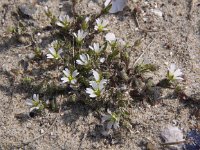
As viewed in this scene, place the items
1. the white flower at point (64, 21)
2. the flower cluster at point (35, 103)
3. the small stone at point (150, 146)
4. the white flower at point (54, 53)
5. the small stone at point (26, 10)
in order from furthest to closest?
the small stone at point (26, 10) → the white flower at point (64, 21) → the white flower at point (54, 53) → the flower cluster at point (35, 103) → the small stone at point (150, 146)

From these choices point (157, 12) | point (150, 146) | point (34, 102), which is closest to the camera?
point (150, 146)

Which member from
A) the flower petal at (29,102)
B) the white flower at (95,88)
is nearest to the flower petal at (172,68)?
the white flower at (95,88)

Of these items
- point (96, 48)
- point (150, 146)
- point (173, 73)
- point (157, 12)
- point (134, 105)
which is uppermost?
point (157, 12)

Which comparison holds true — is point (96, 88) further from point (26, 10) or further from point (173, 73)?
point (26, 10)

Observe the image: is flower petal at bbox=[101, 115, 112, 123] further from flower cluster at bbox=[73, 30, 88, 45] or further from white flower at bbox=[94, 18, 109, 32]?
white flower at bbox=[94, 18, 109, 32]

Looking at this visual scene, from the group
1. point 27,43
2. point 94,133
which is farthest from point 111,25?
point 94,133

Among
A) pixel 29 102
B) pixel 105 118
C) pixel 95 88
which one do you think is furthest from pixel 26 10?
pixel 105 118

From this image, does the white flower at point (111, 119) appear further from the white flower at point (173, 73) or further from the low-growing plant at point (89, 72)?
the white flower at point (173, 73)

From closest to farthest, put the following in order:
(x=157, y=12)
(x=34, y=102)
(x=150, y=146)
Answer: (x=150, y=146)
(x=34, y=102)
(x=157, y=12)
